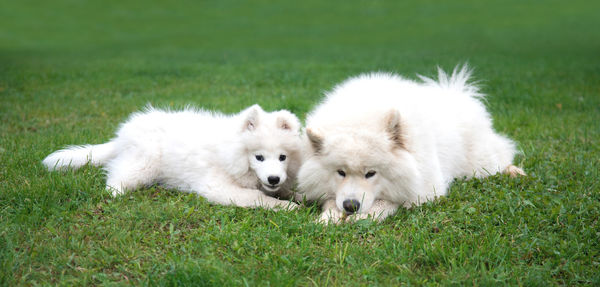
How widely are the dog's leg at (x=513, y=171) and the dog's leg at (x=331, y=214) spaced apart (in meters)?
1.93

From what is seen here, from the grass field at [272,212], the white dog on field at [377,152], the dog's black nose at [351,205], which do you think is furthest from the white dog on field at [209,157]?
the dog's black nose at [351,205]

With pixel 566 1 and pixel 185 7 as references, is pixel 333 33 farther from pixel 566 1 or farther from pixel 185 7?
pixel 566 1

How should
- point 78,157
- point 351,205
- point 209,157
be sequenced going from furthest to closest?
point 78,157 < point 209,157 < point 351,205

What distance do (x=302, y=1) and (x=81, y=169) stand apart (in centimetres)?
3402

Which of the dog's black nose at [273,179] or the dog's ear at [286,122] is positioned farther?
the dog's ear at [286,122]

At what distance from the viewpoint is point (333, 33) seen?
26.6 metres

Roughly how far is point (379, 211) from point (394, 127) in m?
0.68

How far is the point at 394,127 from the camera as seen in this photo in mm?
3850

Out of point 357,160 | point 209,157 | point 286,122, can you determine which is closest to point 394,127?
point 357,160

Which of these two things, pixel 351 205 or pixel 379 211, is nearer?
pixel 351 205

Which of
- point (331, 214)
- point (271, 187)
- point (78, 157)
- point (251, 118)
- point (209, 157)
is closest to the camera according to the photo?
point (331, 214)

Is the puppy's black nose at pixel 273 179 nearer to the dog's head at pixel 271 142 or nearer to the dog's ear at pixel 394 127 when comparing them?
the dog's head at pixel 271 142

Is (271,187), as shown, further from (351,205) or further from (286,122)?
(351,205)

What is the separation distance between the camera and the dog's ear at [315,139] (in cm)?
380
